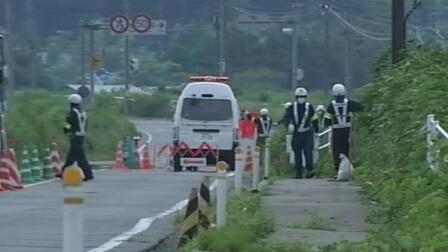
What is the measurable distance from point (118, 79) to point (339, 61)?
97.4ft

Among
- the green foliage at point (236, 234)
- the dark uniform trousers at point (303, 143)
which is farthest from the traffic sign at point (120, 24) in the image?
the green foliage at point (236, 234)

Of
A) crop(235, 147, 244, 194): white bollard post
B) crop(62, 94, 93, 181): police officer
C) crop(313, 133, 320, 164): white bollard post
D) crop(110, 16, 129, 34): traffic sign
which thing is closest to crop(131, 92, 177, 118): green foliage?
crop(110, 16, 129, 34): traffic sign

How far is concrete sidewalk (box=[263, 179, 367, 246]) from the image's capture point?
46.9 feet

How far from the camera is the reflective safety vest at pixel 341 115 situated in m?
25.1

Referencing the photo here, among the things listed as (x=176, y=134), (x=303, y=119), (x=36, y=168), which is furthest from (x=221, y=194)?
(x=176, y=134)

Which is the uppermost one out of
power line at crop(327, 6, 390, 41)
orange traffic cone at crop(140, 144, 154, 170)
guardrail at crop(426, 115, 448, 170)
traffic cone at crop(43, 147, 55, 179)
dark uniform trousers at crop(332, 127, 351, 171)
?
power line at crop(327, 6, 390, 41)

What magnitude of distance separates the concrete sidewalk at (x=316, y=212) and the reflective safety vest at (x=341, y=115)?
115 cm

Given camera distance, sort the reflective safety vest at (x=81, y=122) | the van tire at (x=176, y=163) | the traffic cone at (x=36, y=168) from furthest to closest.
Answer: the van tire at (x=176, y=163)
the traffic cone at (x=36, y=168)
the reflective safety vest at (x=81, y=122)

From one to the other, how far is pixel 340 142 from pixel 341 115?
0.51 m

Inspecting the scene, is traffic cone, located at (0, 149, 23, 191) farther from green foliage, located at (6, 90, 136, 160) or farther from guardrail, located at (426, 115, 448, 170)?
guardrail, located at (426, 115, 448, 170)

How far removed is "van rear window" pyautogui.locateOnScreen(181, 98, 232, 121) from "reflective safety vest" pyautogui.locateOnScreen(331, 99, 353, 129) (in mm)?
13377

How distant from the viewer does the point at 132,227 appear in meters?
17.2

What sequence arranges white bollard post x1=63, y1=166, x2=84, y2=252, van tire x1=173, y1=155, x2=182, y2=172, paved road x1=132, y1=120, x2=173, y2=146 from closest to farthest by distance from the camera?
white bollard post x1=63, y1=166, x2=84, y2=252 → van tire x1=173, y1=155, x2=182, y2=172 → paved road x1=132, y1=120, x2=173, y2=146

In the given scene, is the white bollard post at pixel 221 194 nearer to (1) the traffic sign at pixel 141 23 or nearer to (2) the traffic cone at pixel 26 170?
(2) the traffic cone at pixel 26 170
